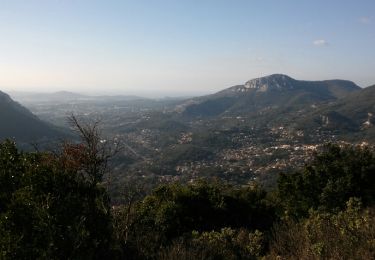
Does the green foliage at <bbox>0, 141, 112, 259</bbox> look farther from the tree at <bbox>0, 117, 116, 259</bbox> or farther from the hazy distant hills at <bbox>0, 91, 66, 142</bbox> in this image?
the hazy distant hills at <bbox>0, 91, 66, 142</bbox>

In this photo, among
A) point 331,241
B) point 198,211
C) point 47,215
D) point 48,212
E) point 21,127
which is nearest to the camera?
point 47,215

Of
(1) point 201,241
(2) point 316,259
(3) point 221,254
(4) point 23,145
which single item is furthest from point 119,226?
(4) point 23,145

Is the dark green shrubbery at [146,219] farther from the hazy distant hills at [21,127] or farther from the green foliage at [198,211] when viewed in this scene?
the hazy distant hills at [21,127]

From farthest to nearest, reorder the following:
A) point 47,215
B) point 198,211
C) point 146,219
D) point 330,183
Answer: point 330,183, point 198,211, point 146,219, point 47,215

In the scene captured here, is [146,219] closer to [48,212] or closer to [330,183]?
[48,212]

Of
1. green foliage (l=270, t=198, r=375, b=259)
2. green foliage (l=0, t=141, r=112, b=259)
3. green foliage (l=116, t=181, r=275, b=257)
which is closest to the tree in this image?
green foliage (l=0, t=141, r=112, b=259)

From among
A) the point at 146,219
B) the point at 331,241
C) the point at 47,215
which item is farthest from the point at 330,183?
the point at 47,215
